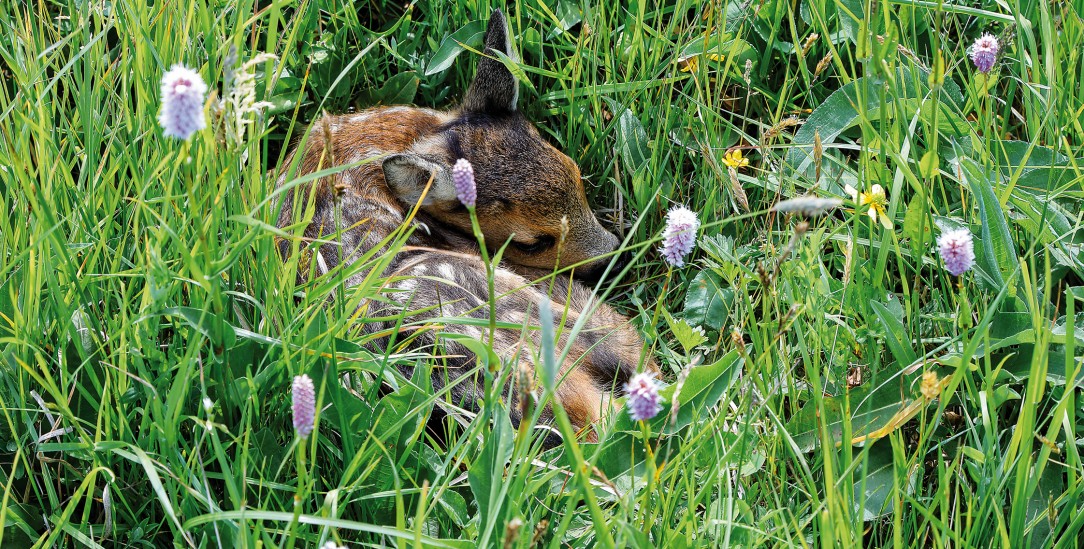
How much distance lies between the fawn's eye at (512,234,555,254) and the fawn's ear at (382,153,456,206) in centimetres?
32

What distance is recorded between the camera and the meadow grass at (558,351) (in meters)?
1.98

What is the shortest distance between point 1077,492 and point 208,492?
177cm

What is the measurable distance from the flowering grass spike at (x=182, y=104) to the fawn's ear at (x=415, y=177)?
1.94 metres

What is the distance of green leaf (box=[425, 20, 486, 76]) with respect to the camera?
377 centimetres

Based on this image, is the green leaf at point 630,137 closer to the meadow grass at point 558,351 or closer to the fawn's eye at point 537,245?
the meadow grass at point 558,351

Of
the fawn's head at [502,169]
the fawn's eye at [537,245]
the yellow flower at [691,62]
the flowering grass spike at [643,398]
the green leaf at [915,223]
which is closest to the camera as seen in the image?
the flowering grass spike at [643,398]

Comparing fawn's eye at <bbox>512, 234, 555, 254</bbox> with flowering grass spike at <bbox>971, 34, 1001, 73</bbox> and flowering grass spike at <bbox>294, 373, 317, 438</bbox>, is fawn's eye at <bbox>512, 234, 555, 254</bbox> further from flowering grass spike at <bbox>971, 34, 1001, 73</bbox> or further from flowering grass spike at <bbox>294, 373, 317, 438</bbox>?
flowering grass spike at <bbox>294, 373, 317, 438</bbox>

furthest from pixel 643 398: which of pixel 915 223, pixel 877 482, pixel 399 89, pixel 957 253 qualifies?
pixel 399 89

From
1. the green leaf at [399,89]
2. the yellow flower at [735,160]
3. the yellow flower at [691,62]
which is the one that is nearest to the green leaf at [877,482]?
the yellow flower at [735,160]

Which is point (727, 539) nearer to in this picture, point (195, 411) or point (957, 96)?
point (195, 411)

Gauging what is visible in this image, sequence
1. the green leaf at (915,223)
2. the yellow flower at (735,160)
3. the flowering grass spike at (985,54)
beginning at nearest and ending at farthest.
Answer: the flowering grass spike at (985,54), the green leaf at (915,223), the yellow flower at (735,160)

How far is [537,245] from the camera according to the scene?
391 centimetres

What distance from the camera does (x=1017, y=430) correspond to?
2035mm

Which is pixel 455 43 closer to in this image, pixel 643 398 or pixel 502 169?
pixel 502 169
